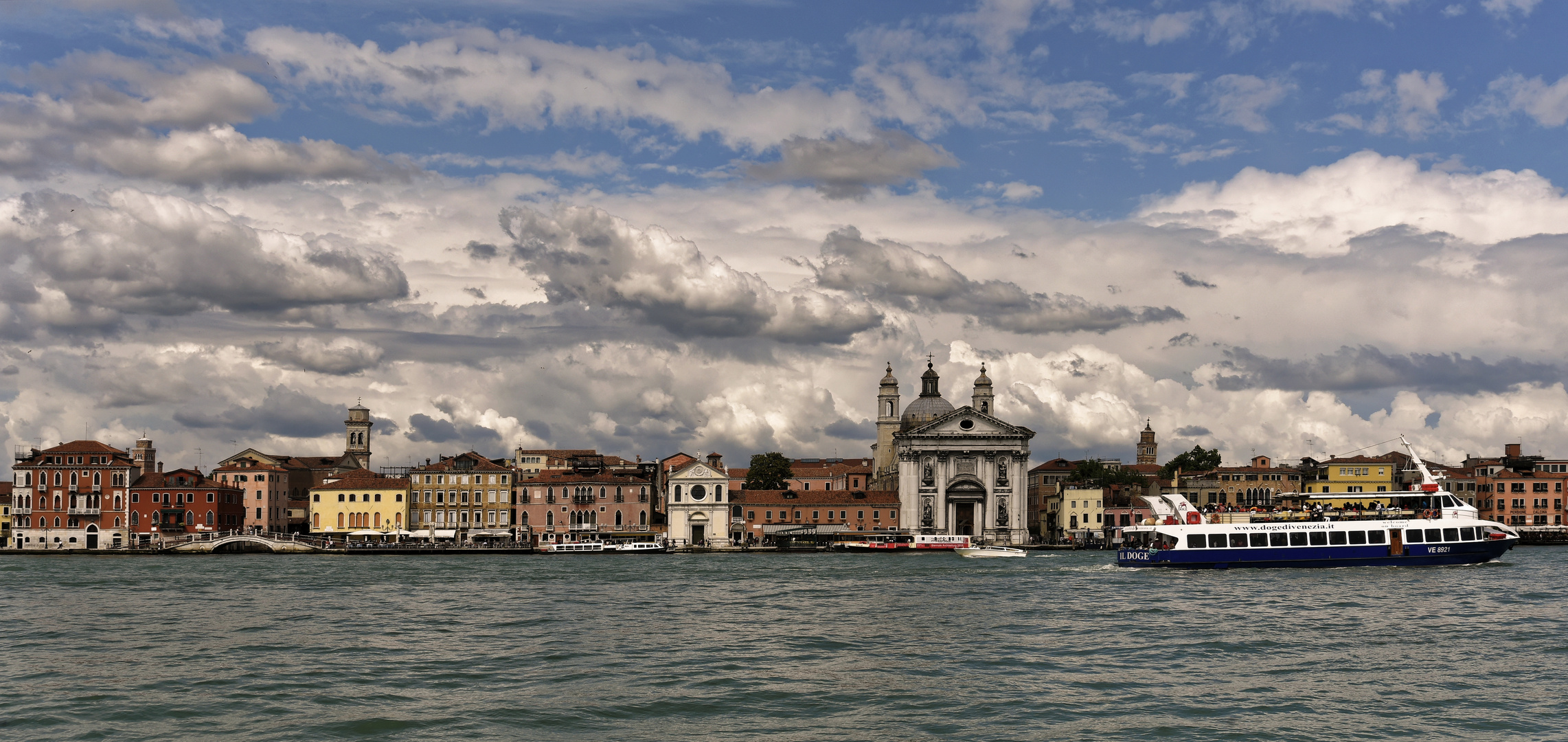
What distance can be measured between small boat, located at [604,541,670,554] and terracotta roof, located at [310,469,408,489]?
18355mm

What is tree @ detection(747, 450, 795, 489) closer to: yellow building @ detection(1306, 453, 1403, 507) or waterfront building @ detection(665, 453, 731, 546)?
waterfront building @ detection(665, 453, 731, 546)

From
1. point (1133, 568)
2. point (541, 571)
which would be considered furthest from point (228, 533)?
point (1133, 568)

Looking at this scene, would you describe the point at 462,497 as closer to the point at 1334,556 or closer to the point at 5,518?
the point at 5,518

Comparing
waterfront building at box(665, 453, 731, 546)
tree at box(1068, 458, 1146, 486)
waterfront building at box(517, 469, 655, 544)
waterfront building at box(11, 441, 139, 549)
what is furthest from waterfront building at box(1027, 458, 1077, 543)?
waterfront building at box(11, 441, 139, 549)

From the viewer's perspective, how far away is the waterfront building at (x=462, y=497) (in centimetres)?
10100

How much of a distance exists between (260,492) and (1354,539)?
7601 centimetres

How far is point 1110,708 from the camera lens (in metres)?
22.2

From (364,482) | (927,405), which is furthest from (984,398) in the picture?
(364,482)

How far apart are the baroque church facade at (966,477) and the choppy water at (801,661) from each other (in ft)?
172

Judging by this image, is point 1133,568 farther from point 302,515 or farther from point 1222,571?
point 302,515

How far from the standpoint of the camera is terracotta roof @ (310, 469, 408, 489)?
101 meters

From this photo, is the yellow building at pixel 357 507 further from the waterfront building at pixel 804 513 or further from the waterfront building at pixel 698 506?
the waterfront building at pixel 804 513

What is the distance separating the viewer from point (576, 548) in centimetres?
9312

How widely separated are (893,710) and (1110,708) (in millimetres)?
3430
